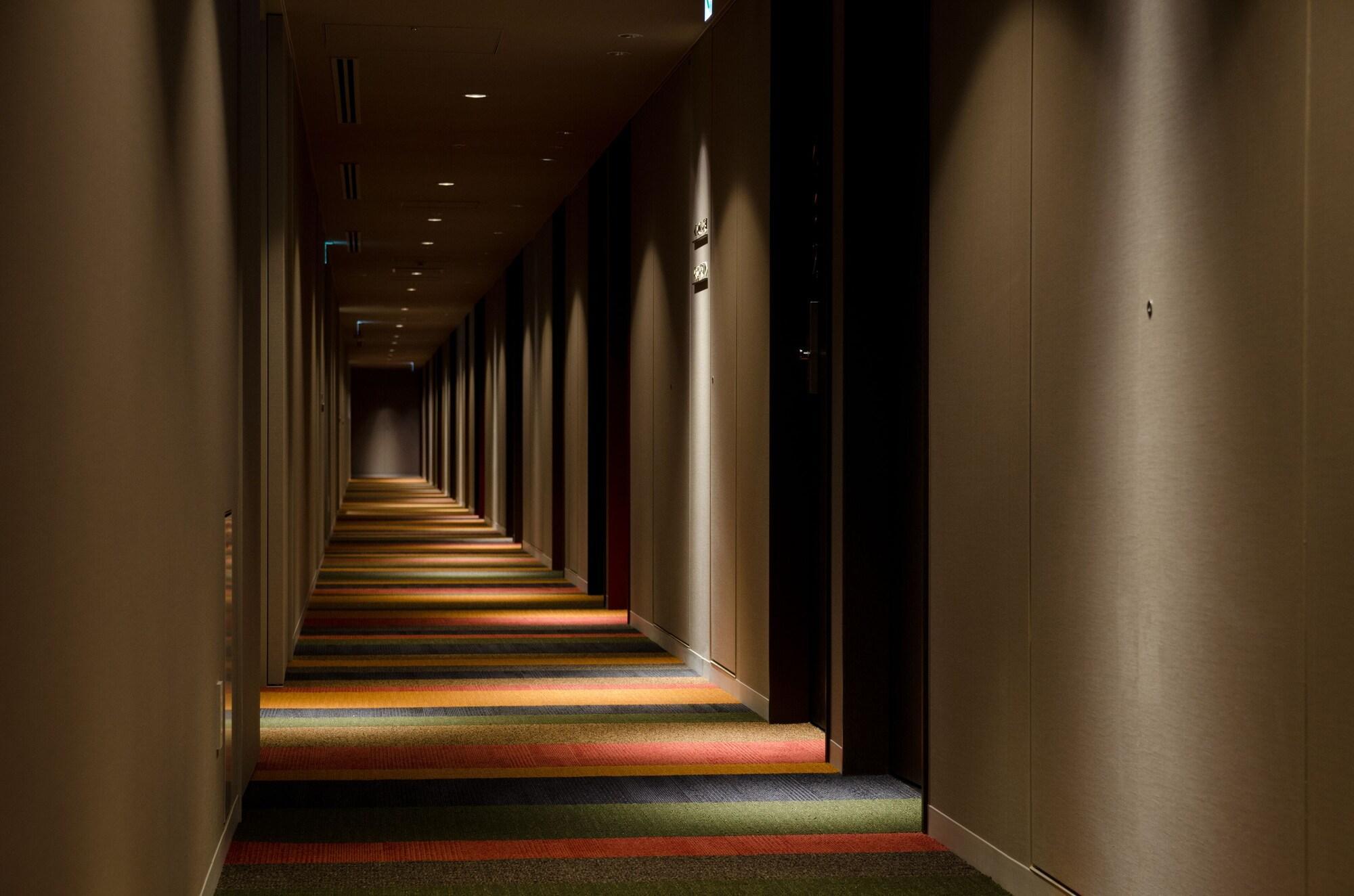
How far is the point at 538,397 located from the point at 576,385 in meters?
2.76

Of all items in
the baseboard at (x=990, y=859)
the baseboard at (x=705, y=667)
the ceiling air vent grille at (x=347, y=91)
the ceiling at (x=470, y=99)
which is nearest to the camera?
the baseboard at (x=990, y=859)

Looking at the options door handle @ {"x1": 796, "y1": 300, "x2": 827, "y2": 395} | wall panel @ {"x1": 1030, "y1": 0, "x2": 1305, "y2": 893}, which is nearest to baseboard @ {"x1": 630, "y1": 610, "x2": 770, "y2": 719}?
door handle @ {"x1": 796, "y1": 300, "x2": 827, "y2": 395}

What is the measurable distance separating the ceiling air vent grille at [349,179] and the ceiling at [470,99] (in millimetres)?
63

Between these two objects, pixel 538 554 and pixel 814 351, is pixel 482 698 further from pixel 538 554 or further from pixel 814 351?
pixel 538 554

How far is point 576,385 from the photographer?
1245cm

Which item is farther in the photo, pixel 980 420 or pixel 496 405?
pixel 496 405

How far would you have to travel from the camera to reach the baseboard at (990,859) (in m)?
3.87

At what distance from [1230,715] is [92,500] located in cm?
215

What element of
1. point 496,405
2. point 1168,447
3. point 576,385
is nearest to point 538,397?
point 576,385

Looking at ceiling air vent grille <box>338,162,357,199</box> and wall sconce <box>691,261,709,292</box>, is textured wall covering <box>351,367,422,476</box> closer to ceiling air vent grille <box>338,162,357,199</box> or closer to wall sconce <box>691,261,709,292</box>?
ceiling air vent grille <box>338,162,357,199</box>

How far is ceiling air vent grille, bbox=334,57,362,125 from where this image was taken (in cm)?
841

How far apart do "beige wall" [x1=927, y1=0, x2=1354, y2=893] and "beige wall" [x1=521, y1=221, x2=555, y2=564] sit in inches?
380

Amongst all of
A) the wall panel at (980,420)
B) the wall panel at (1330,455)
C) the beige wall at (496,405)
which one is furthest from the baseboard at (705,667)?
the beige wall at (496,405)

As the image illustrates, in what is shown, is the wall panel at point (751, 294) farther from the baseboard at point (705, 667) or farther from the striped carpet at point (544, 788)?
the striped carpet at point (544, 788)
